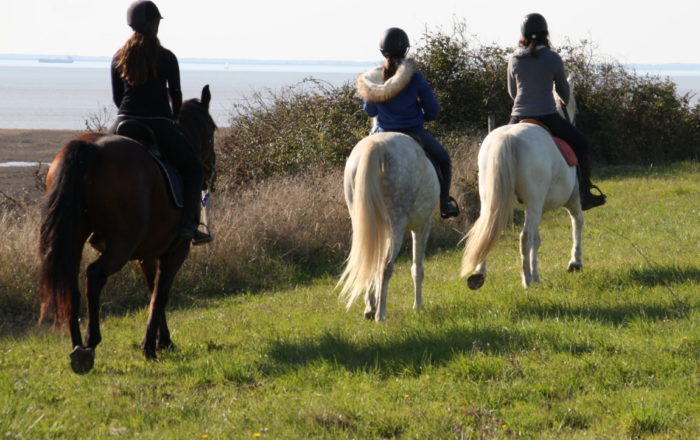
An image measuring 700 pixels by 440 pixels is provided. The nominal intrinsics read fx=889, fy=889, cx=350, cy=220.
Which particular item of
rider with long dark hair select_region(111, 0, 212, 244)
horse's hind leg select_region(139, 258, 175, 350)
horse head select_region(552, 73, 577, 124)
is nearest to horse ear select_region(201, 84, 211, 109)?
rider with long dark hair select_region(111, 0, 212, 244)

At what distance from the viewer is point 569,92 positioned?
10.7 metres

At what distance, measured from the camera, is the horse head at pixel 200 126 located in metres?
8.78

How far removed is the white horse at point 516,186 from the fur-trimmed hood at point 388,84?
1.22m

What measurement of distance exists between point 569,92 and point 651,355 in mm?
4699

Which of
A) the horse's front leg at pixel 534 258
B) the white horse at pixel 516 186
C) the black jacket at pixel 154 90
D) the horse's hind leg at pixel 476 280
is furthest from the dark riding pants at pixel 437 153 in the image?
the black jacket at pixel 154 90

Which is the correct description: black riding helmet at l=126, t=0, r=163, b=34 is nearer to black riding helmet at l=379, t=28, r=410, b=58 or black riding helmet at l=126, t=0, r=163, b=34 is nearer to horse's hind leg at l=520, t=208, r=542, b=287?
black riding helmet at l=379, t=28, r=410, b=58

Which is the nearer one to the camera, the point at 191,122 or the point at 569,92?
the point at 191,122

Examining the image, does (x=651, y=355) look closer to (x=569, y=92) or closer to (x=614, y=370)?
(x=614, y=370)

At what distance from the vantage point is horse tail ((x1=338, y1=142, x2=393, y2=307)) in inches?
330

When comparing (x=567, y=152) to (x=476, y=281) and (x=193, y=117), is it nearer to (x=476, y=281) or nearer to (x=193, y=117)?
(x=476, y=281)

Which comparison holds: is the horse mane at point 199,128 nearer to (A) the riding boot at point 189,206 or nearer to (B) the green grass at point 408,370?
(A) the riding boot at point 189,206

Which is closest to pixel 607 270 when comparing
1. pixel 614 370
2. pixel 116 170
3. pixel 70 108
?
pixel 614 370

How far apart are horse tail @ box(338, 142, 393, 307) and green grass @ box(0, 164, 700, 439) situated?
1.78 feet

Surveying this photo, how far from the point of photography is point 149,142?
7906 millimetres
